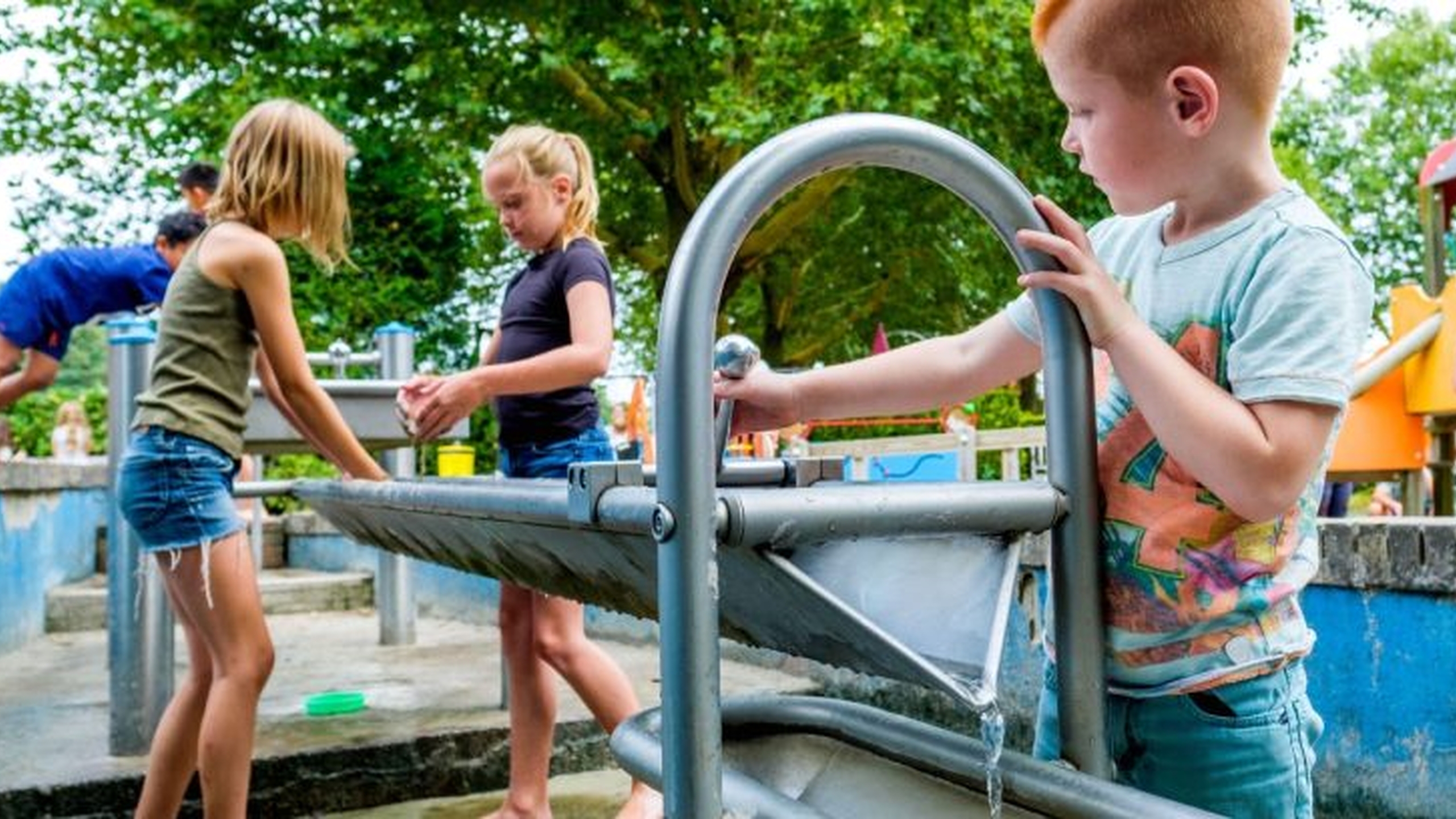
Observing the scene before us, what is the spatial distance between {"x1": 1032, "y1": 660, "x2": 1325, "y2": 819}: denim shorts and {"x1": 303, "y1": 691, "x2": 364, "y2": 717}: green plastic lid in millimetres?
3084

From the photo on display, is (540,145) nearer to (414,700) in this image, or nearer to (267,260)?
(267,260)

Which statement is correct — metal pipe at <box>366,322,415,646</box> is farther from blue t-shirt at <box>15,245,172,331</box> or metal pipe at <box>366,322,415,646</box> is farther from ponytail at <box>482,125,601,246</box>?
ponytail at <box>482,125,601,246</box>

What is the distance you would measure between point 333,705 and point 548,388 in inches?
64.7

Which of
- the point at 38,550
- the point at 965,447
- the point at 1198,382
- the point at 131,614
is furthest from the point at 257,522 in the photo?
the point at 1198,382

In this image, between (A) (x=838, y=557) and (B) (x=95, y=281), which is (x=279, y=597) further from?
(A) (x=838, y=557)

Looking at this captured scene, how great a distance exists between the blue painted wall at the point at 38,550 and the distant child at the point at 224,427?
11.6ft

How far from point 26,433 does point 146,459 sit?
41.5 feet

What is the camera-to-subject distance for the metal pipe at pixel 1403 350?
18.0 feet

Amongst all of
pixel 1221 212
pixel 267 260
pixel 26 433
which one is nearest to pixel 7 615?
pixel 267 260

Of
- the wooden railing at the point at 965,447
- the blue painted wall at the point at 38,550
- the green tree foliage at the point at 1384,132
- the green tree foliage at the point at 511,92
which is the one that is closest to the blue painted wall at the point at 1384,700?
the wooden railing at the point at 965,447

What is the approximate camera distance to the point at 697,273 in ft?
2.77

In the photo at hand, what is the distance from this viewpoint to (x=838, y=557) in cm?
84

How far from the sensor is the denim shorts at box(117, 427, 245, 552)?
2.38 m

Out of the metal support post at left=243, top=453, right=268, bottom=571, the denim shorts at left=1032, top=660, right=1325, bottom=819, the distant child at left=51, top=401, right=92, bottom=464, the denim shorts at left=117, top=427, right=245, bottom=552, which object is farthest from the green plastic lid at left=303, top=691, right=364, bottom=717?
the distant child at left=51, top=401, right=92, bottom=464
